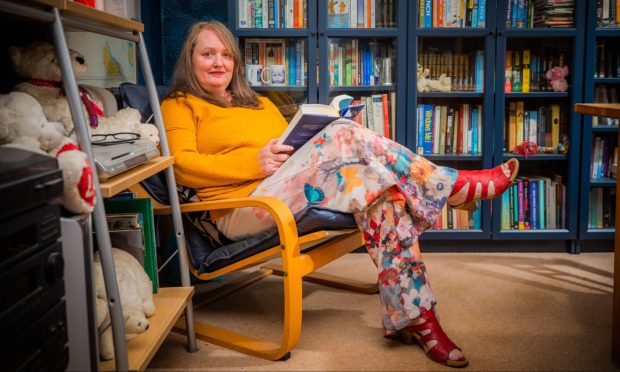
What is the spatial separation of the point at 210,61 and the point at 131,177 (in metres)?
0.91

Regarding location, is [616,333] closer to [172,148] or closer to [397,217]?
[397,217]

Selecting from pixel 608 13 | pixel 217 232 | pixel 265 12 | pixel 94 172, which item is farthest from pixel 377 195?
pixel 608 13

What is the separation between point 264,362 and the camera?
1765 mm

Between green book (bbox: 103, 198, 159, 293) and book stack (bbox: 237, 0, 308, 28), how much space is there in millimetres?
1370

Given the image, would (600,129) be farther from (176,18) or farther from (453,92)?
(176,18)

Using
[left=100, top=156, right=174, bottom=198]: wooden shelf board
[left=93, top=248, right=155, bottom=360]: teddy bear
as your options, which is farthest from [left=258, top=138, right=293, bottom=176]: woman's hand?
[left=93, top=248, right=155, bottom=360]: teddy bear

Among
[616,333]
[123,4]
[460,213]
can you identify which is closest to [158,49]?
[123,4]

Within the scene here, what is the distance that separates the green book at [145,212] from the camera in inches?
67.5

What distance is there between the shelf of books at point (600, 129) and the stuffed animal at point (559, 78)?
93 millimetres

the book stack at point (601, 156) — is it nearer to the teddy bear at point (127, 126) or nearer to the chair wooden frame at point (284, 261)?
the chair wooden frame at point (284, 261)

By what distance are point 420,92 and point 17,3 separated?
6.84ft

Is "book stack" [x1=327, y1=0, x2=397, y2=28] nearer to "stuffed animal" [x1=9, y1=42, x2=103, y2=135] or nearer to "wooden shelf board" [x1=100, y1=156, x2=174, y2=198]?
"wooden shelf board" [x1=100, y1=156, x2=174, y2=198]

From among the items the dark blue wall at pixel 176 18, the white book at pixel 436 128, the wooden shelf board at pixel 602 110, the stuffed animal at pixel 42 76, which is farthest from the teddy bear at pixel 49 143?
the white book at pixel 436 128

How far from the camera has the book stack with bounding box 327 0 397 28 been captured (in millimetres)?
2863
